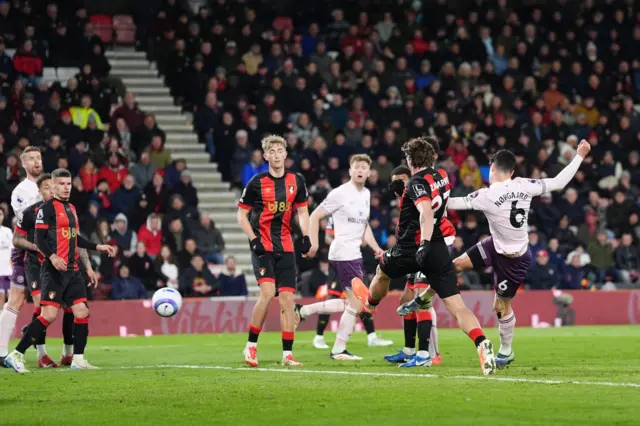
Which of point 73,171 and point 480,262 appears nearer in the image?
point 480,262

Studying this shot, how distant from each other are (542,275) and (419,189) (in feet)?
46.0

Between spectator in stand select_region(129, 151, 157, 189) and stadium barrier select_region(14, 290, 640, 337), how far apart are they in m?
3.38

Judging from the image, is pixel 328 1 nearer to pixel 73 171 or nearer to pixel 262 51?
pixel 262 51

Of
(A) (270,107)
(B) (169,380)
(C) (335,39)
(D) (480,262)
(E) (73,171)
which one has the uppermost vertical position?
(C) (335,39)

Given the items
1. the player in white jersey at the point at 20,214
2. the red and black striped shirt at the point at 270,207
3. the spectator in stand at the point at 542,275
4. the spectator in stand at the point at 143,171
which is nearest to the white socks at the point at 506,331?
the red and black striped shirt at the point at 270,207

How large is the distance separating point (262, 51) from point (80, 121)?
5.54m

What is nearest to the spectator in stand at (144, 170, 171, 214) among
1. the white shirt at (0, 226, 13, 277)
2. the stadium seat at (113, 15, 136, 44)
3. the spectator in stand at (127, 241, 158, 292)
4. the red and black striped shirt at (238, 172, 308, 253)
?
the spectator in stand at (127, 241, 158, 292)

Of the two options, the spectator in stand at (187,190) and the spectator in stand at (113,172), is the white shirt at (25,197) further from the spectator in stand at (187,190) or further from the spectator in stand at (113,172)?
the spectator in stand at (187,190)

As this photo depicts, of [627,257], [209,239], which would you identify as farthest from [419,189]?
[627,257]

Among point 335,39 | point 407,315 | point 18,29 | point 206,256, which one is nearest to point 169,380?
point 407,315

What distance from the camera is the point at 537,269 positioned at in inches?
986

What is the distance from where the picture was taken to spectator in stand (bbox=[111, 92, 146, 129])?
25.2 metres

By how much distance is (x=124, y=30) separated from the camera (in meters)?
29.9

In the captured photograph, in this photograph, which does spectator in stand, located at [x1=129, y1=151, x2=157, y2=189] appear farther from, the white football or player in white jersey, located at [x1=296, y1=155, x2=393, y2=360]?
the white football
